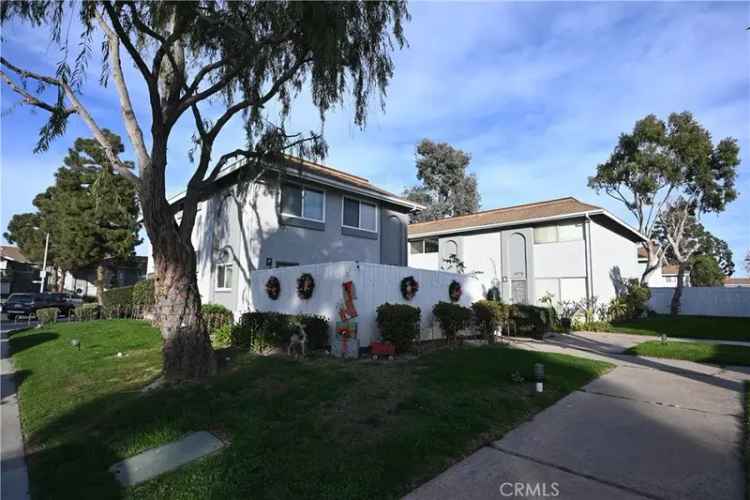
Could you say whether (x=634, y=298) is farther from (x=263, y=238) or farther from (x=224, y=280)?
(x=224, y=280)

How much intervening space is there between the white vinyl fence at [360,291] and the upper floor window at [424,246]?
12720mm

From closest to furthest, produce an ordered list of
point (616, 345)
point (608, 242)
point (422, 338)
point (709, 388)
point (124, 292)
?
point (709, 388) → point (422, 338) → point (616, 345) → point (124, 292) → point (608, 242)

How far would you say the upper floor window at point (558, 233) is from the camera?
1955 cm

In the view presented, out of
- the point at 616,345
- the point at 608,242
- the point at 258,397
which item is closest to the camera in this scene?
the point at 258,397

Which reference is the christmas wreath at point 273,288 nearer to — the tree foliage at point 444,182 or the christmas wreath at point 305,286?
the christmas wreath at point 305,286

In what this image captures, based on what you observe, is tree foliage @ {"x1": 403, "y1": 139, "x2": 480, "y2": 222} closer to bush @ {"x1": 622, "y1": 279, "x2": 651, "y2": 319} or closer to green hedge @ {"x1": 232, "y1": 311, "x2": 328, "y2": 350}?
bush @ {"x1": 622, "y1": 279, "x2": 651, "y2": 319}

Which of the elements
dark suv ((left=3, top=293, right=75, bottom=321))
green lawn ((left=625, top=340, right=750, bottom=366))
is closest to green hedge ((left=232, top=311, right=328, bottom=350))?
green lawn ((left=625, top=340, right=750, bottom=366))

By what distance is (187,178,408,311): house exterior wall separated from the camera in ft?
44.1

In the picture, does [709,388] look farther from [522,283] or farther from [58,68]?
[522,283]

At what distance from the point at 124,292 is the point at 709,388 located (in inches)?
884

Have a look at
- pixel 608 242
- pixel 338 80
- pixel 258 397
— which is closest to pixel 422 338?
pixel 258 397

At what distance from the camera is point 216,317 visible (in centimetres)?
1334

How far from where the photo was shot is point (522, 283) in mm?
21109

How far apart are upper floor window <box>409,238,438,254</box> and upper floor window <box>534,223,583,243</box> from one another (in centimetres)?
675
